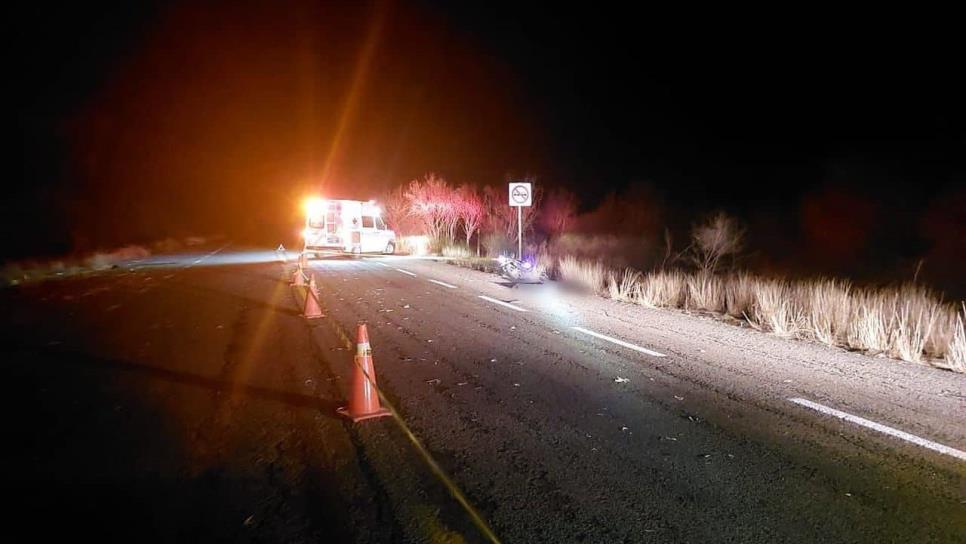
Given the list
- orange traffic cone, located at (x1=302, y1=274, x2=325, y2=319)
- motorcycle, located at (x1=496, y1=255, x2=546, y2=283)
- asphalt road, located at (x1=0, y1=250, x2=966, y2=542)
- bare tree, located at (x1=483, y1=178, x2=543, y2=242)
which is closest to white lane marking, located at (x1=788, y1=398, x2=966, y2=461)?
asphalt road, located at (x1=0, y1=250, x2=966, y2=542)

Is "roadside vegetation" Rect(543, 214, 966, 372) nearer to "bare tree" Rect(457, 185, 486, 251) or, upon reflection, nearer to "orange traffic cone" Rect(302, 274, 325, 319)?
"orange traffic cone" Rect(302, 274, 325, 319)

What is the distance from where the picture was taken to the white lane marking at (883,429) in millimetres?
4379

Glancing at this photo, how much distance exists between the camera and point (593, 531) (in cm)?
326

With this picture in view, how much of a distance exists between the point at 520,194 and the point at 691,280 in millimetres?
6131

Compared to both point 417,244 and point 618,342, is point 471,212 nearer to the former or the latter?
point 417,244

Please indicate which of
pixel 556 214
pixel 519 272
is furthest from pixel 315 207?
pixel 556 214

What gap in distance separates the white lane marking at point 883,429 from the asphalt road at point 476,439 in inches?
3.2

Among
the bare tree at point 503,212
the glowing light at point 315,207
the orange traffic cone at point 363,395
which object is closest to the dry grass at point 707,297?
the orange traffic cone at point 363,395

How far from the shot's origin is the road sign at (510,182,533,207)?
695 inches

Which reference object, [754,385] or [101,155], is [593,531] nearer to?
[754,385]

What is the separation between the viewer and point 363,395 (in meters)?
5.15

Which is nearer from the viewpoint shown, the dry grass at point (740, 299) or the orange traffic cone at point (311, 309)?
the orange traffic cone at point (311, 309)

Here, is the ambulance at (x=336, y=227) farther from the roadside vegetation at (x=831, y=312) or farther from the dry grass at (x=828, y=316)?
the dry grass at (x=828, y=316)

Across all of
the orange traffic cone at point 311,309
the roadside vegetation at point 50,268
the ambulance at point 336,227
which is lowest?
the roadside vegetation at point 50,268
